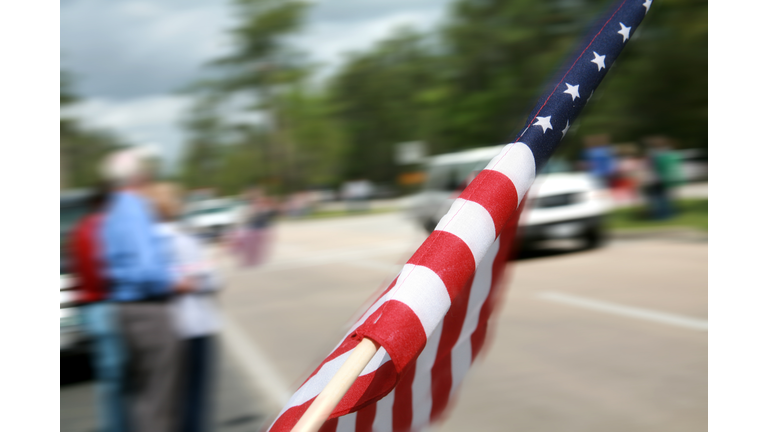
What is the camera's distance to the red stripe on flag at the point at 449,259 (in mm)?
1190

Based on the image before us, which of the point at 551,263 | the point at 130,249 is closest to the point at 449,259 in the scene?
the point at 130,249

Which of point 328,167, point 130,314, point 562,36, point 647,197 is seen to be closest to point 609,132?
point 562,36

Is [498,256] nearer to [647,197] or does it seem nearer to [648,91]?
[647,197]

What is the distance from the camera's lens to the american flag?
1158 mm

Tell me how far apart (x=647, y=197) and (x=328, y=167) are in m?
53.1

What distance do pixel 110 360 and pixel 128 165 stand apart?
882 millimetres

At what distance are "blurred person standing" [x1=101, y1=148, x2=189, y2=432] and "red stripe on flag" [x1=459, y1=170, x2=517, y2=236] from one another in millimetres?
1917

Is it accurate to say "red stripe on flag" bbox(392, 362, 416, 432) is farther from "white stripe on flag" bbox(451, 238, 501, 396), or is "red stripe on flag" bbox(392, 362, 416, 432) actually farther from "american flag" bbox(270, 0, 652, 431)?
"white stripe on flag" bbox(451, 238, 501, 396)

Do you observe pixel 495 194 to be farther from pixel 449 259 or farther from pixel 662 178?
pixel 662 178

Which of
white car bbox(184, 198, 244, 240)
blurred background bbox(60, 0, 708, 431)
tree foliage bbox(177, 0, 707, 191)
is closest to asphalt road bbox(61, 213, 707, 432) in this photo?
blurred background bbox(60, 0, 708, 431)

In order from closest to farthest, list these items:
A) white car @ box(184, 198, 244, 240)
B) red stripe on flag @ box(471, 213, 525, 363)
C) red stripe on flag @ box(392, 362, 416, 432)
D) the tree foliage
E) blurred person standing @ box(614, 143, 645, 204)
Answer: red stripe on flag @ box(392, 362, 416, 432)
red stripe on flag @ box(471, 213, 525, 363)
blurred person standing @ box(614, 143, 645, 204)
the tree foliage
white car @ box(184, 198, 244, 240)

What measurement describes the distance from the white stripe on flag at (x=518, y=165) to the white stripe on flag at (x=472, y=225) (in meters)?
0.11

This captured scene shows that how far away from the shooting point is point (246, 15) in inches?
1882

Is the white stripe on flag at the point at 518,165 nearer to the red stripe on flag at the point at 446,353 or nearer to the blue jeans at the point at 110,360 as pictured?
the red stripe on flag at the point at 446,353
